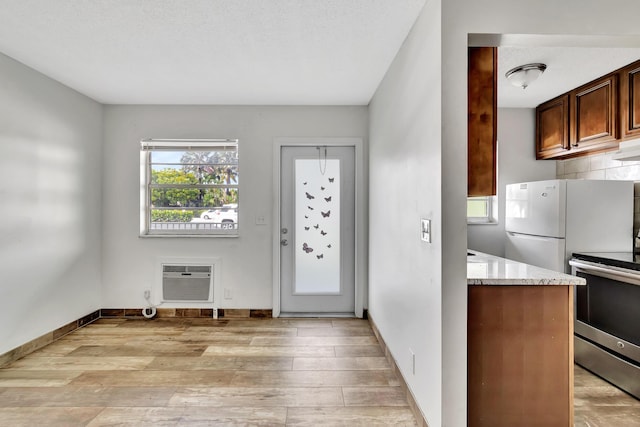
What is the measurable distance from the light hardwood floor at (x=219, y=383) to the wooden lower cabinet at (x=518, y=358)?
1.62 ft

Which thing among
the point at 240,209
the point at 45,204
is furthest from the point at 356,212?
the point at 45,204

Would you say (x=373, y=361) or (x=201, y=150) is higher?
(x=201, y=150)

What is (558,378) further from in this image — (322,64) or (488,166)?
(322,64)

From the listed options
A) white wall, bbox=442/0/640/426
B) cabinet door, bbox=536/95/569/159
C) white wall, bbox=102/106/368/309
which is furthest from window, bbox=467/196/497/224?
white wall, bbox=442/0/640/426

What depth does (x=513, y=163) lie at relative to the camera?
389 centimetres

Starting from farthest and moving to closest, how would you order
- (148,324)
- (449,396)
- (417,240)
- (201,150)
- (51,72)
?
(201,150)
(148,324)
(51,72)
(417,240)
(449,396)

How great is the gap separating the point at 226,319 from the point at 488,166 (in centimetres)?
311

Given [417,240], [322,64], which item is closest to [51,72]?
[322,64]

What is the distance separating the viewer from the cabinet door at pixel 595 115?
2871 millimetres

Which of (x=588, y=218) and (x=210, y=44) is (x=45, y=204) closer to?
(x=210, y=44)

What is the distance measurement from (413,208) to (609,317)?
165 centimetres

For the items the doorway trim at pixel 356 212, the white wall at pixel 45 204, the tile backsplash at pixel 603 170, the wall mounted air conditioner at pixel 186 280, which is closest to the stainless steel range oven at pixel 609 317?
the tile backsplash at pixel 603 170

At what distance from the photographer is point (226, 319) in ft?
12.7

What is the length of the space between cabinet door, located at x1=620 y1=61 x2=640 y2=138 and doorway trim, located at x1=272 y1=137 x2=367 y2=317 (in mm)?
2210
